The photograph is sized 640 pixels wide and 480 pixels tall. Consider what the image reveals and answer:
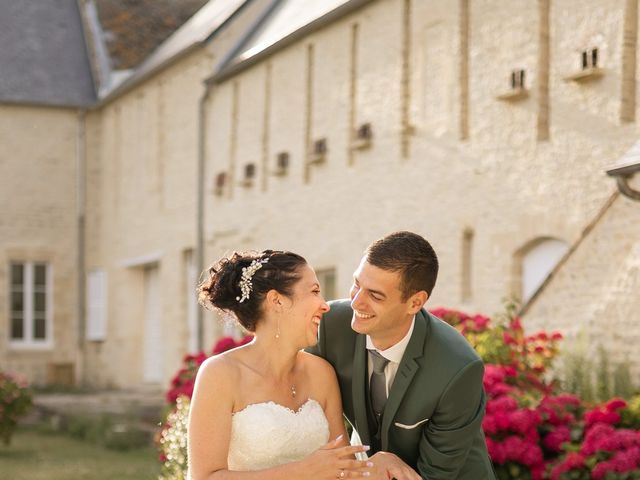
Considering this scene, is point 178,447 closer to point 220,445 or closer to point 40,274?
point 220,445

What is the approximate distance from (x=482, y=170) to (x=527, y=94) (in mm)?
1119

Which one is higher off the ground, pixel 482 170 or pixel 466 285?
pixel 482 170

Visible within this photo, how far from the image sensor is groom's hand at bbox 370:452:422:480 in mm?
4422

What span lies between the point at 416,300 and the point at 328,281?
1392 cm

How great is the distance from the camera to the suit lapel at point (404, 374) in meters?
4.59

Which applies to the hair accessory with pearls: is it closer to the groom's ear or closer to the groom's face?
the groom's face

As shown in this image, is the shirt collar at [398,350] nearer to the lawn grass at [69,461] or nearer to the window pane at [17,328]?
the lawn grass at [69,461]

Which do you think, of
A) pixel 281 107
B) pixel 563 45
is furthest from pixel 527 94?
pixel 281 107

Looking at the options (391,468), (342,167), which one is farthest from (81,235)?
(391,468)

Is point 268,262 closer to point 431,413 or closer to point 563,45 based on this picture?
point 431,413

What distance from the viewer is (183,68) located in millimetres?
23172

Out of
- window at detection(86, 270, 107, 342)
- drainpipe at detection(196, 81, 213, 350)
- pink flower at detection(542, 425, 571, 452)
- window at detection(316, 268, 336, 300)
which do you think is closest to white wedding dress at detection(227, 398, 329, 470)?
pink flower at detection(542, 425, 571, 452)

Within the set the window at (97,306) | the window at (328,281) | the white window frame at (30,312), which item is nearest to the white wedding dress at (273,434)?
the window at (328,281)

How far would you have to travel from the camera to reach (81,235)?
2758 cm
